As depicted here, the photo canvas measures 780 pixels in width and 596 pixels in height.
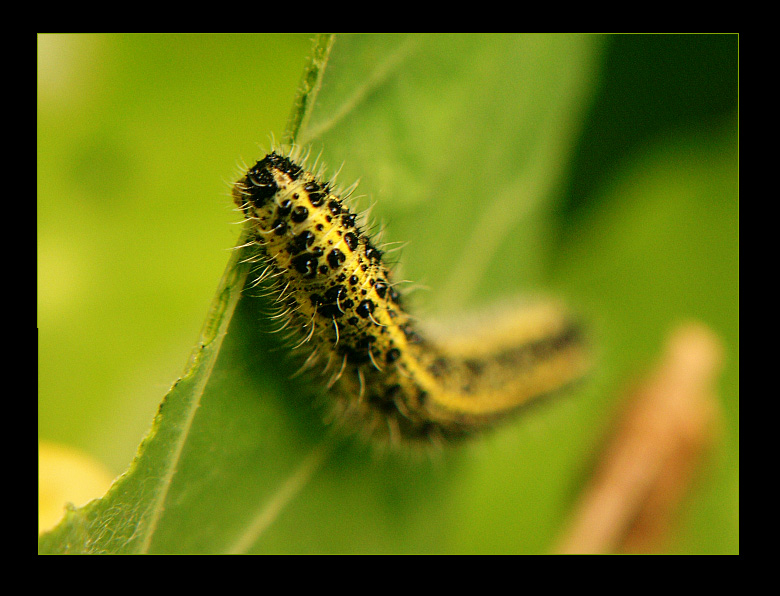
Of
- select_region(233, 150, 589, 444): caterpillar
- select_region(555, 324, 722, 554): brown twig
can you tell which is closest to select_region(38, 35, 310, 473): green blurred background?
select_region(233, 150, 589, 444): caterpillar

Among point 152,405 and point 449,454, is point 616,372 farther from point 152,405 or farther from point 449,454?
point 152,405

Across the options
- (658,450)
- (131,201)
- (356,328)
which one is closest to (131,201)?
(131,201)

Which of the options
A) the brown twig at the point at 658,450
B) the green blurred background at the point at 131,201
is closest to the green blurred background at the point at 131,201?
the green blurred background at the point at 131,201

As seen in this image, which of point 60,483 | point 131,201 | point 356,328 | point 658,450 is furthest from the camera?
point 658,450

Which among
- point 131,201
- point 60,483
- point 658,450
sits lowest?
point 658,450

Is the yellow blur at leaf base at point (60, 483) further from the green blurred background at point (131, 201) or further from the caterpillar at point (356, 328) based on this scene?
Answer: the green blurred background at point (131, 201)

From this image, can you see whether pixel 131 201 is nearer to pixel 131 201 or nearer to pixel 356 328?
pixel 131 201
